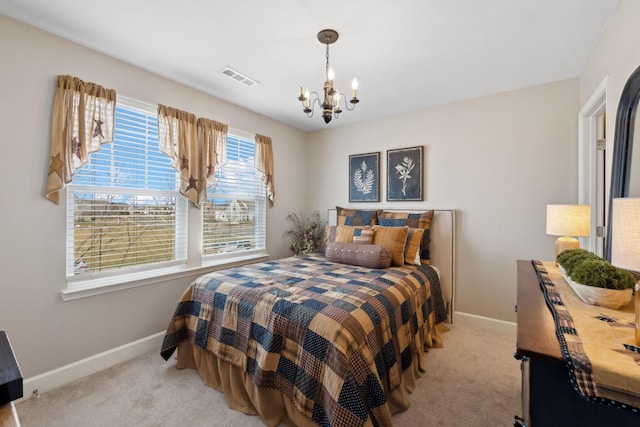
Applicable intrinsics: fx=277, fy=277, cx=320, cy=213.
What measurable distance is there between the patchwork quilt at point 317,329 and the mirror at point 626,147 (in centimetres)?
133

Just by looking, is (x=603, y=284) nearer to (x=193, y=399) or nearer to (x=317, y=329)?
(x=317, y=329)

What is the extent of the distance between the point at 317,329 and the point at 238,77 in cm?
237

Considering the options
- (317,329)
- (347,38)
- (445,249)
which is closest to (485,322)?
(445,249)

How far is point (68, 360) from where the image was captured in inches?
81.8

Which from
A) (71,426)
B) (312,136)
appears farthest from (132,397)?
(312,136)

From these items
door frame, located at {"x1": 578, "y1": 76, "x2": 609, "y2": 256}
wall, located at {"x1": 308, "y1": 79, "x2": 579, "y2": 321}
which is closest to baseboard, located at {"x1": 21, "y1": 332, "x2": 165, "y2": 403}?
wall, located at {"x1": 308, "y1": 79, "x2": 579, "y2": 321}

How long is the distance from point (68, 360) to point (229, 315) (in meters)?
1.32

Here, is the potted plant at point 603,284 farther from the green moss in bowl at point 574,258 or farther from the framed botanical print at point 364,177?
the framed botanical print at point 364,177

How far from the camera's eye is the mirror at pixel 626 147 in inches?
56.5

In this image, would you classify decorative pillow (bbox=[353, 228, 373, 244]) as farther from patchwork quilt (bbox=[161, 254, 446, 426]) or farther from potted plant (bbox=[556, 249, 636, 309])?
potted plant (bbox=[556, 249, 636, 309])

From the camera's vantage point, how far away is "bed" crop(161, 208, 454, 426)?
145 centimetres

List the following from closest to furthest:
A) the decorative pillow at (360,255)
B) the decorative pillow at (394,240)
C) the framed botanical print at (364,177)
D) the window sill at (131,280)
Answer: the window sill at (131,280) → the decorative pillow at (360,255) → the decorative pillow at (394,240) → the framed botanical print at (364,177)

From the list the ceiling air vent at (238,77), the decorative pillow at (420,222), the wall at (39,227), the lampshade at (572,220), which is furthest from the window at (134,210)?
the lampshade at (572,220)

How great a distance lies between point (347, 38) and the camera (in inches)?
79.9
